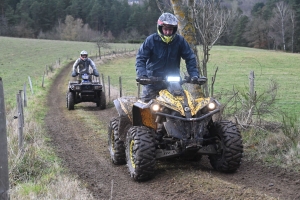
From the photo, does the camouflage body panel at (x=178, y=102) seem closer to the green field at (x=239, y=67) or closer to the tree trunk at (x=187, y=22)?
the tree trunk at (x=187, y=22)

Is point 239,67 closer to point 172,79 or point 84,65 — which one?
point 84,65

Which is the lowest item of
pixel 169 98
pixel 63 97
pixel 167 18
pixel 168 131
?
pixel 63 97

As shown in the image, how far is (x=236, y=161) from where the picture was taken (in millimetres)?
5957

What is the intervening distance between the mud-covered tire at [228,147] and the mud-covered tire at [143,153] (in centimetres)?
105

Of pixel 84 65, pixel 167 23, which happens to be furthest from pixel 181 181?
pixel 84 65

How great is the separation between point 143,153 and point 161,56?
67.6 inches

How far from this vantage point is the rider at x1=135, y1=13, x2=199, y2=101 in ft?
21.0

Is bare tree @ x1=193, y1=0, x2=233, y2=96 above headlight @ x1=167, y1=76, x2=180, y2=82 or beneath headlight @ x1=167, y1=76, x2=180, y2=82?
above

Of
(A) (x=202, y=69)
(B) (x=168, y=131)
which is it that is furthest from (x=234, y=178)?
(A) (x=202, y=69)

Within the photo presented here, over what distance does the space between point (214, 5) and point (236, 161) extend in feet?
13.8

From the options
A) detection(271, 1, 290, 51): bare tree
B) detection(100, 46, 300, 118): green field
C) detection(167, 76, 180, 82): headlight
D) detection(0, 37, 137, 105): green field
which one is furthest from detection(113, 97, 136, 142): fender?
detection(271, 1, 290, 51): bare tree

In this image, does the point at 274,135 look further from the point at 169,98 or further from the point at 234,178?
the point at 169,98

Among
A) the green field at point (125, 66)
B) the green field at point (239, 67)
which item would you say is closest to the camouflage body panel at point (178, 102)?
the green field at point (125, 66)

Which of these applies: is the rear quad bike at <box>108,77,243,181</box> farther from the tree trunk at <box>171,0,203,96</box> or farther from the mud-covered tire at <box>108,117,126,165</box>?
the tree trunk at <box>171,0,203,96</box>
